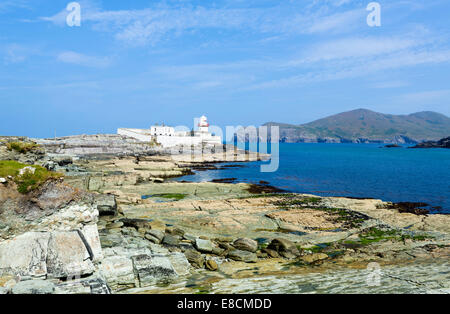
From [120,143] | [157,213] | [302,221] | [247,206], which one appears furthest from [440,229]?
[120,143]

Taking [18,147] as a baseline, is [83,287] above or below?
below

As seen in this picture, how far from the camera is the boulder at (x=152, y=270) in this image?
8.51 m

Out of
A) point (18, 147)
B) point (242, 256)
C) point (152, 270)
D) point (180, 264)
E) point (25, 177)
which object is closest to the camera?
point (25, 177)

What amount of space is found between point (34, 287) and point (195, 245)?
715cm

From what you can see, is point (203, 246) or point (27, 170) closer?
point (27, 170)

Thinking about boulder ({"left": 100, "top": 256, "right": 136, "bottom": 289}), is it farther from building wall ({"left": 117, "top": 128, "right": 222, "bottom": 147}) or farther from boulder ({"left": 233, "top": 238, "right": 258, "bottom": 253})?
building wall ({"left": 117, "top": 128, "right": 222, "bottom": 147})

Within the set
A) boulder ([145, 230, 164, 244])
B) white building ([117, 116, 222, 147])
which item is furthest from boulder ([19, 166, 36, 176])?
white building ([117, 116, 222, 147])

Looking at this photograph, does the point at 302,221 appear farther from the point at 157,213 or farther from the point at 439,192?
the point at 439,192

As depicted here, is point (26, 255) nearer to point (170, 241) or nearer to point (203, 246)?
point (170, 241)

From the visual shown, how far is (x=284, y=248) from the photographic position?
1348cm

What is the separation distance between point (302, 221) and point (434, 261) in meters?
9.63

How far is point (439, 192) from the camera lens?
3672 cm

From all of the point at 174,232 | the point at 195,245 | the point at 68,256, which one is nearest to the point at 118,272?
the point at 68,256

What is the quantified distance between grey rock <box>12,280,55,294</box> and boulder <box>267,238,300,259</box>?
914 cm
